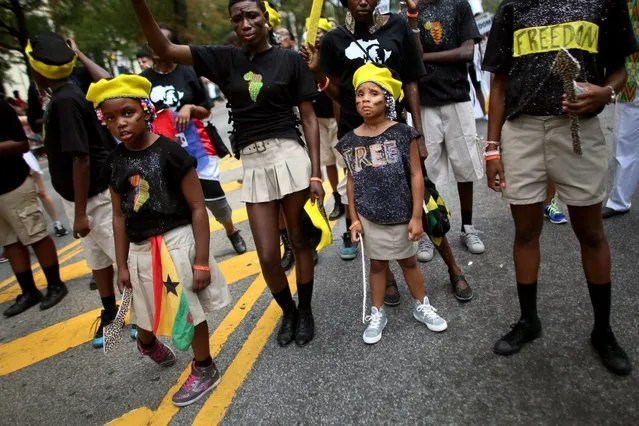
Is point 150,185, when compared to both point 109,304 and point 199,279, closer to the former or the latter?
point 199,279

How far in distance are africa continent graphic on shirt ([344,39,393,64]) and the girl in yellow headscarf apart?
0.36m

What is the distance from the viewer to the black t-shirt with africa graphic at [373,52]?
3.02 m

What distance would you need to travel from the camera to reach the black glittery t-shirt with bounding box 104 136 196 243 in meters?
2.41

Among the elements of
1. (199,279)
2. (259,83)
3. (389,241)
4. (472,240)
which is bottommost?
(472,240)

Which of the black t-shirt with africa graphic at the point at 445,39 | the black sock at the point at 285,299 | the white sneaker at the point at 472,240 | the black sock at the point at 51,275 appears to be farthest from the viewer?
the black sock at the point at 51,275

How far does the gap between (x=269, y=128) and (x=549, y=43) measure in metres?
1.57

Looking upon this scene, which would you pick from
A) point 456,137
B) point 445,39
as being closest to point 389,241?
point 456,137

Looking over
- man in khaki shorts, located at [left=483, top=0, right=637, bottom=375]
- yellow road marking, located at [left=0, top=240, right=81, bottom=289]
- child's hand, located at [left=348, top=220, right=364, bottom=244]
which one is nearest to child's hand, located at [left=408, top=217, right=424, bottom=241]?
child's hand, located at [left=348, top=220, right=364, bottom=244]

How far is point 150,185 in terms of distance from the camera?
2.42 meters

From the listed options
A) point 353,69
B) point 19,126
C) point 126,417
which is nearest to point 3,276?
point 19,126

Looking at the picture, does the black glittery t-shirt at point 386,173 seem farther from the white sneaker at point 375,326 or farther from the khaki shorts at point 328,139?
the khaki shorts at point 328,139

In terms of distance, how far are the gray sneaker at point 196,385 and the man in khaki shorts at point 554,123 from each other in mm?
1630

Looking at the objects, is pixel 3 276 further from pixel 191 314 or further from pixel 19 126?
pixel 191 314

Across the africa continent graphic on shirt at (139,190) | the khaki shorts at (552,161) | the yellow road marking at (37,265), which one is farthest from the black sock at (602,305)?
the yellow road marking at (37,265)
